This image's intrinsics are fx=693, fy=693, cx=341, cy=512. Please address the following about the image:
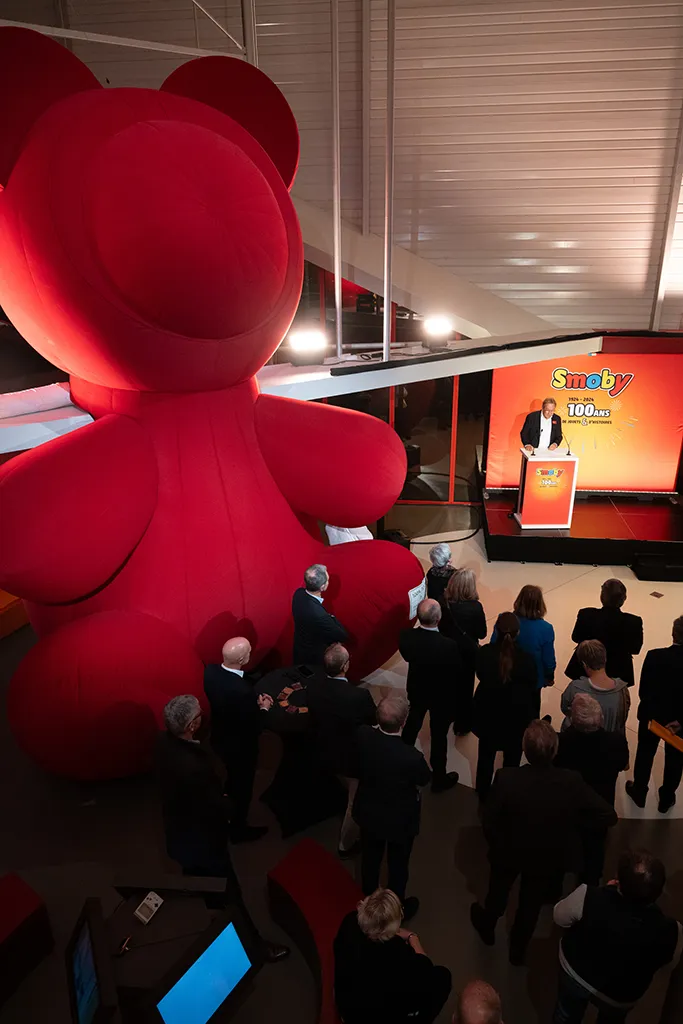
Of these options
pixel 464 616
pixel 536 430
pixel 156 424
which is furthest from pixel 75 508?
pixel 536 430

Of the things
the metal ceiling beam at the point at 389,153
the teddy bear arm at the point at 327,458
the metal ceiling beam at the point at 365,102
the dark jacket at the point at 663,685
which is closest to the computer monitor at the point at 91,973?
the teddy bear arm at the point at 327,458

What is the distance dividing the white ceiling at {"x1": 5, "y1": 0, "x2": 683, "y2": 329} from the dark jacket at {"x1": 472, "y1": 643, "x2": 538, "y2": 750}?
5.24 metres

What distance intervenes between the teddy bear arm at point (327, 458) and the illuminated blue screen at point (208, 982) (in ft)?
7.55

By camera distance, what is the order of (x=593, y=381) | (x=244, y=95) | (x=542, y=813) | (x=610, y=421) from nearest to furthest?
1. (x=542, y=813)
2. (x=244, y=95)
3. (x=593, y=381)
4. (x=610, y=421)

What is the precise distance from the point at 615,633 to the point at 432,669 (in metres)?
1.12

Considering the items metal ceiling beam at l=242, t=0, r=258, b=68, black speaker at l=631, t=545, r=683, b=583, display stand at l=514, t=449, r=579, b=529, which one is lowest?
black speaker at l=631, t=545, r=683, b=583

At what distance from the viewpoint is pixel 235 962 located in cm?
225

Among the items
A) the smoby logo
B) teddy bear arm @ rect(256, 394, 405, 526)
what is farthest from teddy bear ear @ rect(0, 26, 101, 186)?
the smoby logo

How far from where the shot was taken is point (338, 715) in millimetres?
3172

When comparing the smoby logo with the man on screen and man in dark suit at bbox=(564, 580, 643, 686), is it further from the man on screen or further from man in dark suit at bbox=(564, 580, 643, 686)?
man in dark suit at bbox=(564, 580, 643, 686)

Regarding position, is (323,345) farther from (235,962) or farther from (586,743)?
(235,962)

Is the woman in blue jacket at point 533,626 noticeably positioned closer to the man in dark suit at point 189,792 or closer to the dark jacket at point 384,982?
Answer: the man in dark suit at point 189,792

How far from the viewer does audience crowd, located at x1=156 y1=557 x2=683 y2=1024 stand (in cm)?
209

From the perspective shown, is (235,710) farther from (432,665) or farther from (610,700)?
(610,700)
